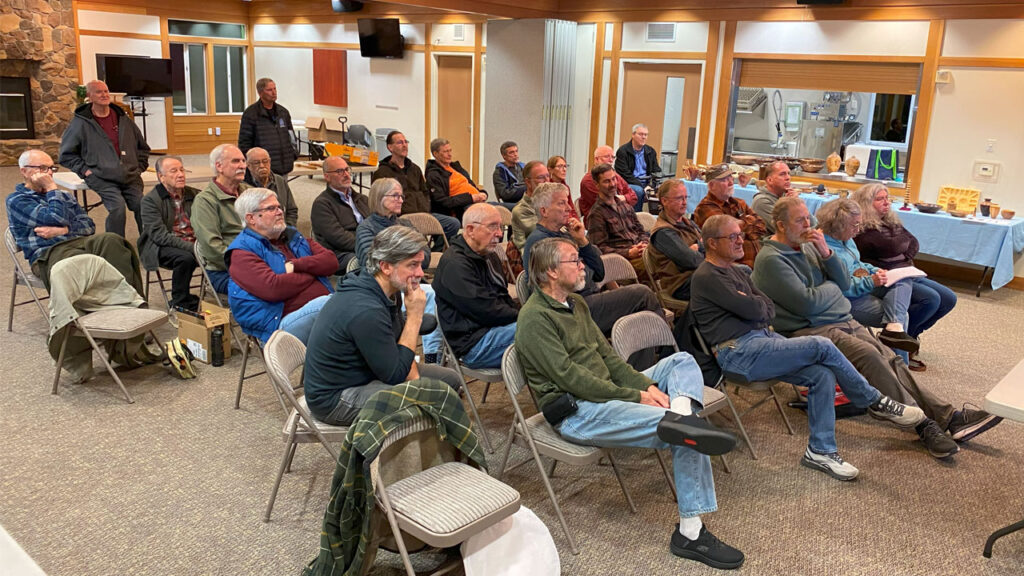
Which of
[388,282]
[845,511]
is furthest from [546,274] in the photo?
[845,511]

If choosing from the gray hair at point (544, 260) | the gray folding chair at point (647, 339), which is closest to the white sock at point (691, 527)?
the gray folding chair at point (647, 339)

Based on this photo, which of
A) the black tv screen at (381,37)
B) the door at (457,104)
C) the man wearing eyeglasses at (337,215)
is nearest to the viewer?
the man wearing eyeglasses at (337,215)

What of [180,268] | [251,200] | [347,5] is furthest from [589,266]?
[347,5]

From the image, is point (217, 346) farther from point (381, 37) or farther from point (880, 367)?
point (381, 37)

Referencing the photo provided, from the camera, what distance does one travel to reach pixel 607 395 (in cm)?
310

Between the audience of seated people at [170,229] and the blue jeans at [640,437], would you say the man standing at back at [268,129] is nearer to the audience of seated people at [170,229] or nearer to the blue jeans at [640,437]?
the audience of seated people at [170,229]

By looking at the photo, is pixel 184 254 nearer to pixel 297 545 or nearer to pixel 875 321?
pixel 297 545

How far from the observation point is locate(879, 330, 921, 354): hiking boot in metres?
4.54

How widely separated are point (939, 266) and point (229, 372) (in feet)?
21.4

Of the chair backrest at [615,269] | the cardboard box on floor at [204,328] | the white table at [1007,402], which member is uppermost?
the chair backrest at [615,269]

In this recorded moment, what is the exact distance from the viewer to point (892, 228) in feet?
17.6

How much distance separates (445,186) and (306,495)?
4069 mm

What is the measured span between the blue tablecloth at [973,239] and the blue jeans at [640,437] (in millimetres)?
4028

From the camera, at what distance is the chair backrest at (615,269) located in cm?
474
